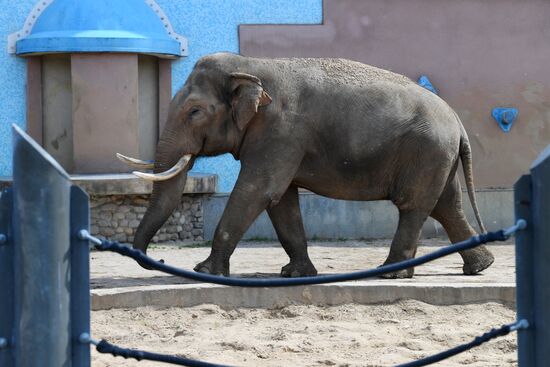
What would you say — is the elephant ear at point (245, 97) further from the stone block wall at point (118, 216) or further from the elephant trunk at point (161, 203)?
the stone block wall at point (118, 216)

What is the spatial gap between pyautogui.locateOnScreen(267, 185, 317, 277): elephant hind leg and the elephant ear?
890 mm

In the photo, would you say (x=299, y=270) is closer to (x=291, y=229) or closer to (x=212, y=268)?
(x=291, y=229)

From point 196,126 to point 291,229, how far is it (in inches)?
48.1

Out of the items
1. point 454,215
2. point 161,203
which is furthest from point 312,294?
point 454,215

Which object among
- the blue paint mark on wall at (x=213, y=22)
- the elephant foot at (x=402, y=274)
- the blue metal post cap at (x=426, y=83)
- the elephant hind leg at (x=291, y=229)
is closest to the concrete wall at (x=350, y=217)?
the blue paint mark on wall at (x=213, y=22)

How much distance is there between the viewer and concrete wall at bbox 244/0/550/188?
13.9m

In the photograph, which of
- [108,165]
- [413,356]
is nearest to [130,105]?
[108,165]

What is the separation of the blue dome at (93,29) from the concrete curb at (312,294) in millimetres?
5431

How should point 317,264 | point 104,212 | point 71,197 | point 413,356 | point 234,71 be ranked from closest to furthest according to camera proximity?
point 71,197 < point 413,356 < point 234,71 < point 317,264 < point 104,212

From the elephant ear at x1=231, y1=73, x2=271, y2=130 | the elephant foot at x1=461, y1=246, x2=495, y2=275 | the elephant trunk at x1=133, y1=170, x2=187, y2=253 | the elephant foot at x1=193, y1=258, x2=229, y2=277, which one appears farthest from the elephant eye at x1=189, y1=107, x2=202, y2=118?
the elephant foot at x1=461, y1=246, x2=495, y2=275

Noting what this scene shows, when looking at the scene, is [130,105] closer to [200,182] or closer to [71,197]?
[200,182]

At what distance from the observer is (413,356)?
6.83 m

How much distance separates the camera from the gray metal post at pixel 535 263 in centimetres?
422

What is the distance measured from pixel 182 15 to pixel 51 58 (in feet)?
5.37
